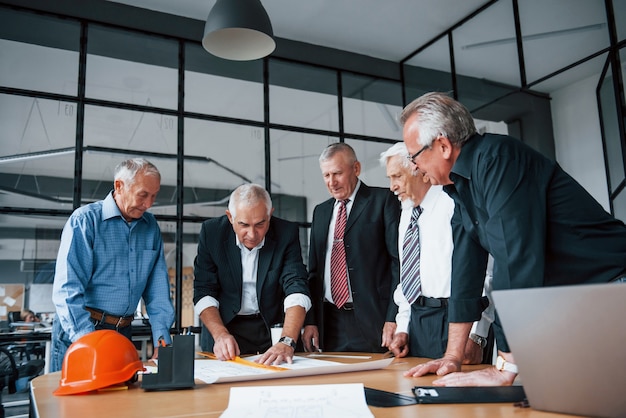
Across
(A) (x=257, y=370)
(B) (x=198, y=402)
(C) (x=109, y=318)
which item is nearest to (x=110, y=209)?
(C) (x=109, y=318)

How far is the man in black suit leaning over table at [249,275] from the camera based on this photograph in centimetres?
243

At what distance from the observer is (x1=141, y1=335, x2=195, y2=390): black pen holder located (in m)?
1.33

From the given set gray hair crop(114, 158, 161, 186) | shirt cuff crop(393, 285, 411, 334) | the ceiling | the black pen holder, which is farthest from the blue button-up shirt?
the ceiling

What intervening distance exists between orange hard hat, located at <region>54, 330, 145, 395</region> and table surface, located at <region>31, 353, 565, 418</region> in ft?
0.09

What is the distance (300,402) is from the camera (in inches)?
39.9

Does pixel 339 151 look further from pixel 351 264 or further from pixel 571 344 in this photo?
pixel 571 344

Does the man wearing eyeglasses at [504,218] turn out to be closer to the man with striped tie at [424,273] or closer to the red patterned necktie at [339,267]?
the man with striped tie at [424,273]

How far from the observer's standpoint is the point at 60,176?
166 inches

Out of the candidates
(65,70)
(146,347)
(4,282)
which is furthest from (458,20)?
(4,282)

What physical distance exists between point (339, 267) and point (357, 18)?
9.67ft

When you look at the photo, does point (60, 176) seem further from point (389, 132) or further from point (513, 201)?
point (513, 201)

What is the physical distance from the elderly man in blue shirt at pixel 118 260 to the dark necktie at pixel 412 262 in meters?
1.12

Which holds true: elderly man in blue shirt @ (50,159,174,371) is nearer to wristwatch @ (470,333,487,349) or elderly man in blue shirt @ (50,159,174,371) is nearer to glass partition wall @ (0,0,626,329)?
wristwatch @ (470,333,487,349)

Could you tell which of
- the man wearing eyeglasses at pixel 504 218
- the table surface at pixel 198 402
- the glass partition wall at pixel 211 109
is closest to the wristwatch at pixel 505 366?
the man wearing eyeglasses at pixel 504 218
